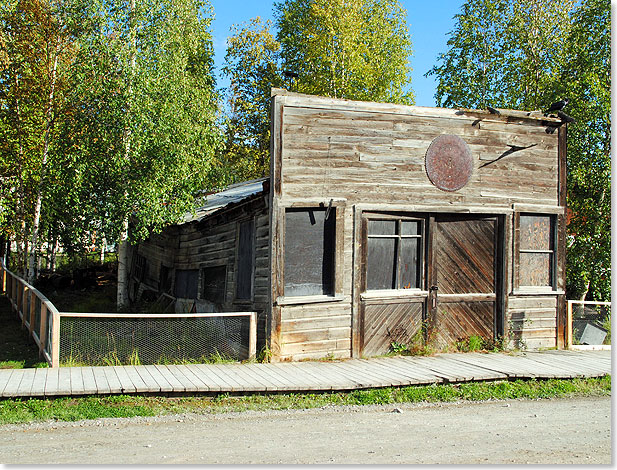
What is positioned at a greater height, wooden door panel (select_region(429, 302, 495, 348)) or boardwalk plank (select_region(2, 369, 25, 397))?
wooden door panel (select_region(429, 302, 495, 348))

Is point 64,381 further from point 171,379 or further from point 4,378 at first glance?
point 171,379

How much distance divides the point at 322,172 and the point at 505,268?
166 inches

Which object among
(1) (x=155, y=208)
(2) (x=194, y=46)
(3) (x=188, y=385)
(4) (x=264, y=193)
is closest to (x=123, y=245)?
(1) (x=155, y=208)

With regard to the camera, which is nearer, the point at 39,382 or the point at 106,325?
the point at 39,382

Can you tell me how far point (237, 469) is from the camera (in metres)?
5.28

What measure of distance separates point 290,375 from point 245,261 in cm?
339

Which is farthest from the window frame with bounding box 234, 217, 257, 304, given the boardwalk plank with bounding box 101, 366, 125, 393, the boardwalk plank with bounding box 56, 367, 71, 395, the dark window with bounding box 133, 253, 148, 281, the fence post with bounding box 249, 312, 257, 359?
the dark window with bounding box 133, 253, 148, 281

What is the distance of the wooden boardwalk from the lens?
7.97 metres

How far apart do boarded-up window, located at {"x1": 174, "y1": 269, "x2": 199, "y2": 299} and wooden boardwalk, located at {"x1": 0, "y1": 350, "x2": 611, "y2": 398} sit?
17.9ft

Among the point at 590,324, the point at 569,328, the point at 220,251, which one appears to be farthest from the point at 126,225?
the point at 590,324

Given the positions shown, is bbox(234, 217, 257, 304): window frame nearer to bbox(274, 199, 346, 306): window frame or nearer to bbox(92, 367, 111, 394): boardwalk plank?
bbox(274, 199, 346, 306): window frame

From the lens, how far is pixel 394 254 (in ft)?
37.8

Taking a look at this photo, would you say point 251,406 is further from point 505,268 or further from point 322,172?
point 505,268

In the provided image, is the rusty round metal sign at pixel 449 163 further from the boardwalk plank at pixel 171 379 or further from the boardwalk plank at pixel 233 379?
the boardwalk plank at pixel 171 379
